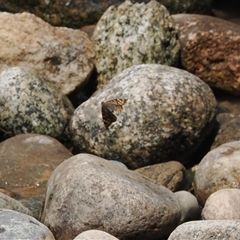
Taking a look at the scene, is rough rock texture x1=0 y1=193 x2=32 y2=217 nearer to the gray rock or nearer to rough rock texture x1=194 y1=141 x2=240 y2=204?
the gray rock

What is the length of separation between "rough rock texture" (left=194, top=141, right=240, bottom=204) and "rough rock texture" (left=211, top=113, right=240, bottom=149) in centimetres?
110

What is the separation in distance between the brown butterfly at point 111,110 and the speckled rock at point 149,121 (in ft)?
0.31

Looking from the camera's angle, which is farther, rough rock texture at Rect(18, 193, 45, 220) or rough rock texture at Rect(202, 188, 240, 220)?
rough rock texture at Rect(18, 193, 45, 220)

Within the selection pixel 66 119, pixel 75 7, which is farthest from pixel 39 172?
pixel 75 7

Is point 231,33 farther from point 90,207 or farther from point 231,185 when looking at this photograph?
point 90,207

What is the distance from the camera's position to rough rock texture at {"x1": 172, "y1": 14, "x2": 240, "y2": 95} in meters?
8.56

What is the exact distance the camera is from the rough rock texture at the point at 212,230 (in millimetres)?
4391

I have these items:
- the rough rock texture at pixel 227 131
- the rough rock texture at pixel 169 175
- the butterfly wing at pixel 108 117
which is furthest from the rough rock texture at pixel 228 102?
the rough rock texture at pixel 169 175

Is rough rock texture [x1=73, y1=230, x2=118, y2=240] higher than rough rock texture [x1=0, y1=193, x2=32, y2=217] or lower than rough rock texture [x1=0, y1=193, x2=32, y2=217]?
higher

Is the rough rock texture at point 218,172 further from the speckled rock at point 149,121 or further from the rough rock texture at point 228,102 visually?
the rough rock texture at point 228,102

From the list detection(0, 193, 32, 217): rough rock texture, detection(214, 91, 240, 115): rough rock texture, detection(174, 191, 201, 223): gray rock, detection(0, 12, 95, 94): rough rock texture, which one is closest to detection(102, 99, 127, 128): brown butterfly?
detection(174, 191, 201, 223): gray rock

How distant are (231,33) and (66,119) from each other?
88.1 inches

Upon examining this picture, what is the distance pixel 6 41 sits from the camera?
8352 mm

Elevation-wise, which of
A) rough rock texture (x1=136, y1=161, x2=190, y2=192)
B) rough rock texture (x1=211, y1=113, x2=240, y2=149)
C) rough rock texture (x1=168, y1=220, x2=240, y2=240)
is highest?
rough rock texture (x1=168, y1=220, x2=240, y2=240)
